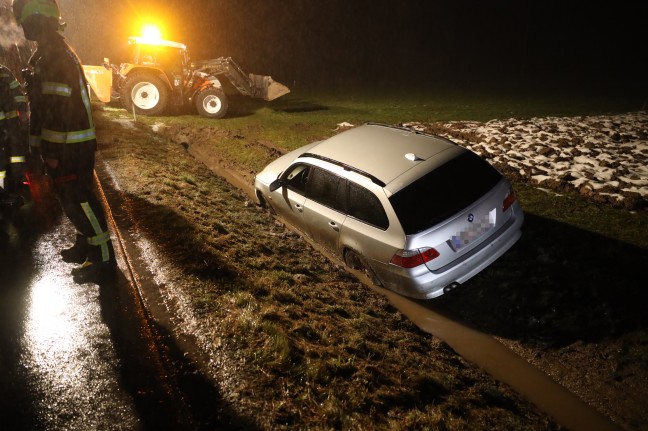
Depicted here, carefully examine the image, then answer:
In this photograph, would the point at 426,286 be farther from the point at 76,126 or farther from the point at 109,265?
the point at 76,126

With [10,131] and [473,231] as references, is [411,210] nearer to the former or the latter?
[473,231]

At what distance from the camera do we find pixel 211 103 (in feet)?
44.3

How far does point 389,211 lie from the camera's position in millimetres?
3996

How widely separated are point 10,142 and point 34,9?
1.89 meters

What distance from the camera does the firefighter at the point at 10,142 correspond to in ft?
14.5

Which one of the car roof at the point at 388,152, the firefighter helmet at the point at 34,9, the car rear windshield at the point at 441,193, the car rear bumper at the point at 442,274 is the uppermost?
the firefighter helmet at the point at 34,9

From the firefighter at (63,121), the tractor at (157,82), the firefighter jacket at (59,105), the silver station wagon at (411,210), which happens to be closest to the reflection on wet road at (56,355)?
the firefighter at (63,121)

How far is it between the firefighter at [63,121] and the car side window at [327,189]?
7.90ft

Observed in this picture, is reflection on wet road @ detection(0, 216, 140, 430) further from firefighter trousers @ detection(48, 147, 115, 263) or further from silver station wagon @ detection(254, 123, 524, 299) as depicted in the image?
silver station wagon @ detection(254, 123, 524, 299)

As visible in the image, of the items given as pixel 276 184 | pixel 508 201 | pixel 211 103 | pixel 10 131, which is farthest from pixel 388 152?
pixel 211 103

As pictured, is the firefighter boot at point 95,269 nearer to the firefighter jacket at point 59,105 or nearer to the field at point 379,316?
the field at point 379,316

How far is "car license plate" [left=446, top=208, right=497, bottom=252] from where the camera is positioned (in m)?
3.93

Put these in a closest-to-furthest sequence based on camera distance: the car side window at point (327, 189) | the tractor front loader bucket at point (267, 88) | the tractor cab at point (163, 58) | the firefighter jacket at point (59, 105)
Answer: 1. the firefighter jacket at point (59, 105)
2. the car side window at point (327, 189)
3. the tractor cab at point (163, 58)
4. the tractor front loader bucket at point (267, 88)

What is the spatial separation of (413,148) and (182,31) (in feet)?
112
